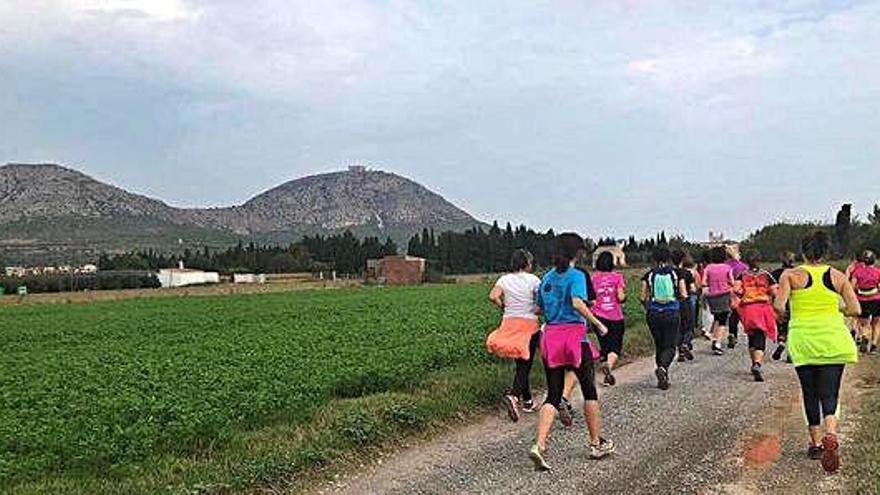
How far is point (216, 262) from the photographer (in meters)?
128

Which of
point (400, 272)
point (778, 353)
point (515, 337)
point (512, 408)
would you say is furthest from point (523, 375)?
point (400, 272)

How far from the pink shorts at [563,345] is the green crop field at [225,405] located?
205cm

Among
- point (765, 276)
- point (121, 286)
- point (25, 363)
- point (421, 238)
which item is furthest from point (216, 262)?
point (765, 276)

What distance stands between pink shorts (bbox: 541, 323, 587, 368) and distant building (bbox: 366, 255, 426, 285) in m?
83.2

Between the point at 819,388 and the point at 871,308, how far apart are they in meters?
9.57

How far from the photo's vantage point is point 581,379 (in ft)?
28.6

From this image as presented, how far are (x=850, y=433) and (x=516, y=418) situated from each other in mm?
3495

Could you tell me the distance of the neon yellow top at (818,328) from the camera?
827 cm


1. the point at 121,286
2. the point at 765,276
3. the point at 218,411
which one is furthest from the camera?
the point at 121,286

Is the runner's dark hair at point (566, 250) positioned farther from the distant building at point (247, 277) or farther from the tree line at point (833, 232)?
the distant building at point (247, 277)

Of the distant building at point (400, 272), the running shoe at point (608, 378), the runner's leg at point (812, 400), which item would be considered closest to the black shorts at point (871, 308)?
the running shoe at point (608, 378)

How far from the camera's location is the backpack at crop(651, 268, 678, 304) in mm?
13164

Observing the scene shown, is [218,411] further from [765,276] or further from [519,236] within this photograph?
[519,236]

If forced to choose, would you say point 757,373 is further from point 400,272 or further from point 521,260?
point 400,272
